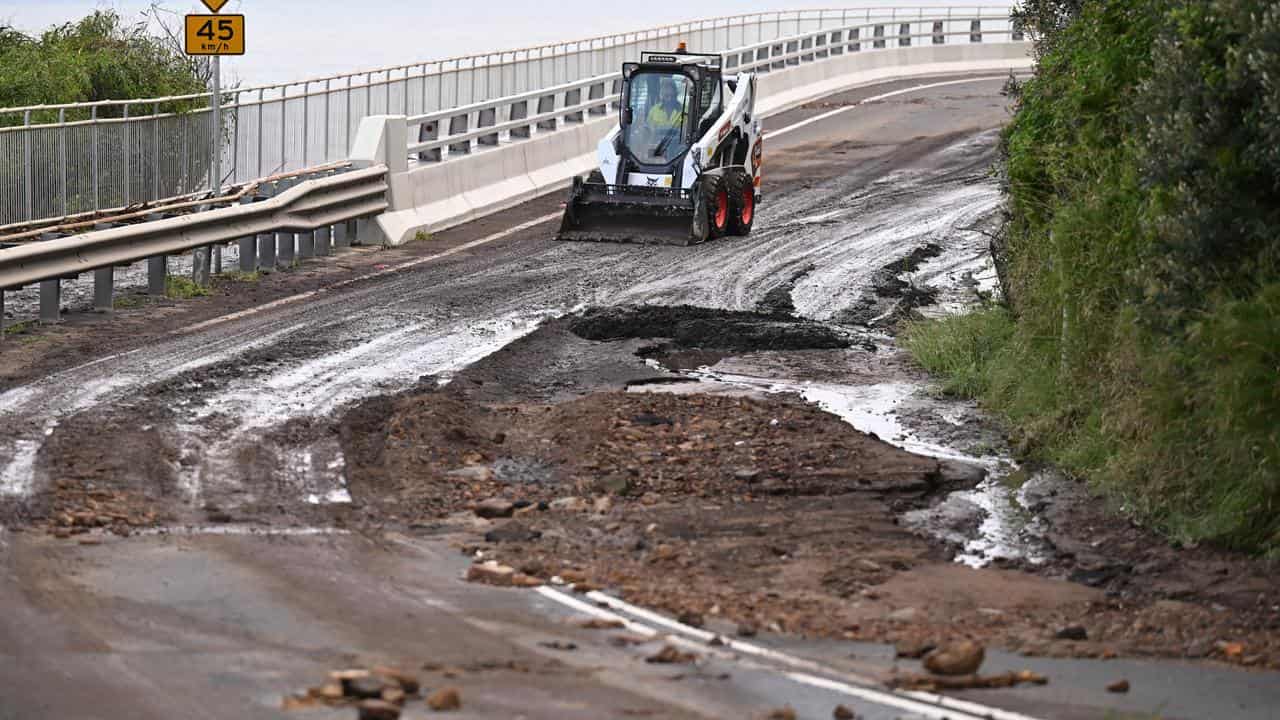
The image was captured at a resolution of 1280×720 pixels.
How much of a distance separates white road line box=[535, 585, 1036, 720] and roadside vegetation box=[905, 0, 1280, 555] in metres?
3.37

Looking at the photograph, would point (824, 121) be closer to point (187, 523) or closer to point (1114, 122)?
point (1114, 122)

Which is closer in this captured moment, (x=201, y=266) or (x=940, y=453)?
(x=940, y=453)

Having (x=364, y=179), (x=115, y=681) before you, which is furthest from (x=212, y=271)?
(x=115, y=681)

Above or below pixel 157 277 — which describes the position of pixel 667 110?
above

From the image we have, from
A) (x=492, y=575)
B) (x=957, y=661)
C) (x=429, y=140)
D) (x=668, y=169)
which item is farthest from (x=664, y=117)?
(x=957, y=661)

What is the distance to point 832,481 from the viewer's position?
39.1ft

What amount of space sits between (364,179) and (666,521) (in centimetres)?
1427

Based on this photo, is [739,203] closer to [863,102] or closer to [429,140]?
[429,140]

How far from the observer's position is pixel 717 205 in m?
24.2

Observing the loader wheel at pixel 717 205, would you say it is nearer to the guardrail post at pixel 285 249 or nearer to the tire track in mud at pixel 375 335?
the tire track in mud at pixel 375 335

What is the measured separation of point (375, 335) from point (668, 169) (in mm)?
8605

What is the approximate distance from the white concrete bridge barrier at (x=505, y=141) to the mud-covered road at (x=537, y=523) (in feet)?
17.7

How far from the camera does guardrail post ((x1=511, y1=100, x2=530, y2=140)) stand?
30828 mm

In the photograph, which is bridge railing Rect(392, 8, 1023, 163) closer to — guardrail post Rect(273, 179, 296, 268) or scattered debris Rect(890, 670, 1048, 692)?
guardrail post Rect(273, 179, 296, 268)
